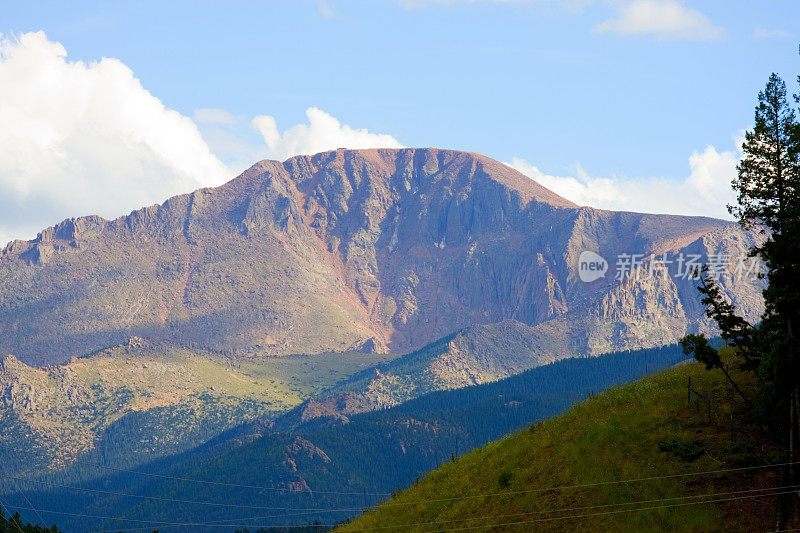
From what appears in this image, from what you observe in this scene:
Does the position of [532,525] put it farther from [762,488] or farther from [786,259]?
[786,259]

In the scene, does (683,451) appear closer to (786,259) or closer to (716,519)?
(716,519)

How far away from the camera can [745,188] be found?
48281 mm

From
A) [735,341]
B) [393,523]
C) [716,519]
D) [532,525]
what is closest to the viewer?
[716,519]

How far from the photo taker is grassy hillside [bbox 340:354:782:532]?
140ft

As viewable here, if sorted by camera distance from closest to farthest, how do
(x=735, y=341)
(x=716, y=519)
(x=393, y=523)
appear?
1. (x=716, y=519)
2. (x=735, y=341)
3. (x=393, y=523)

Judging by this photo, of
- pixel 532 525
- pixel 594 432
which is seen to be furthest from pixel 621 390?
pixel 532 525

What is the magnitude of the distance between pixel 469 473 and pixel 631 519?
1406cm

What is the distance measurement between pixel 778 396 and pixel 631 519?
8964mm

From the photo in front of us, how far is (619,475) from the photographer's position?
153ft

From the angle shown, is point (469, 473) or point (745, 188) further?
point (469, 473)

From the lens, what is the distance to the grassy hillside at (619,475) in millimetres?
42719

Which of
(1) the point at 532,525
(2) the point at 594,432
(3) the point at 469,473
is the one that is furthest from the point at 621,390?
(1) the point at 532,525

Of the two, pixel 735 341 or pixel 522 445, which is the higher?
pixel 735 341

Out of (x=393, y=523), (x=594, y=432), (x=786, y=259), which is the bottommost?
(x=393, y=523)
